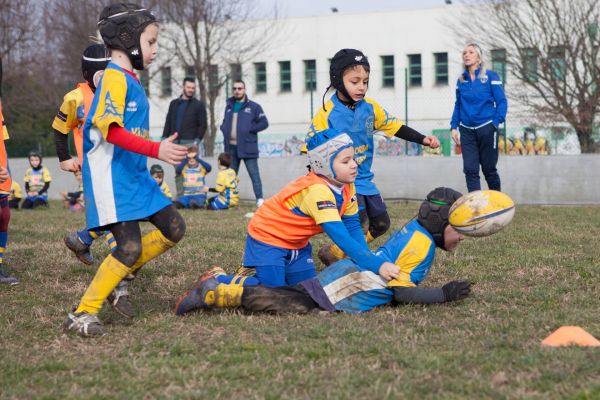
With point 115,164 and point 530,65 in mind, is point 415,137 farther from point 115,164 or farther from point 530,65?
point 530,65

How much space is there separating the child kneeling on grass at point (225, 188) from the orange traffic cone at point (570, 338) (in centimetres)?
1178

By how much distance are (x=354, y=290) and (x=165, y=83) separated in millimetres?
33230

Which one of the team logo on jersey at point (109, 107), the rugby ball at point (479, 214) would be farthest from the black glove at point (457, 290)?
the team logo on jersey at point (109, 107)

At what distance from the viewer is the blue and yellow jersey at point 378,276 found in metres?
5.66

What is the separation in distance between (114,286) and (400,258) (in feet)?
6.12

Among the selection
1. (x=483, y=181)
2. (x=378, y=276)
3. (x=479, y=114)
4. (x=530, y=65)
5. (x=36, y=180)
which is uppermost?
(x=530, y=65)

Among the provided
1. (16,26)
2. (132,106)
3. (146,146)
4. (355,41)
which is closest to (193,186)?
(132,106)

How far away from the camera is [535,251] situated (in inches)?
320

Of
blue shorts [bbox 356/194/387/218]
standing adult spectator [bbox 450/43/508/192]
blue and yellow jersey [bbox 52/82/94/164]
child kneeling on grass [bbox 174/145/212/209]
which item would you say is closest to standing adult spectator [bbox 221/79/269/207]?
child kneeling on grass [bbox 174/145/212/209]

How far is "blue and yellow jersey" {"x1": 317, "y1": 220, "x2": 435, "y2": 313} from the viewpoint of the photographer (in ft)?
18.6

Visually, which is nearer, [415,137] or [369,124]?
[369,124]

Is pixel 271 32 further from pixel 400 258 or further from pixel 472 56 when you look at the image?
pixel 400 258

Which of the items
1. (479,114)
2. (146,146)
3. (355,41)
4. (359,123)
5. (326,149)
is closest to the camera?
(146,146)

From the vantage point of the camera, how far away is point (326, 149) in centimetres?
574
